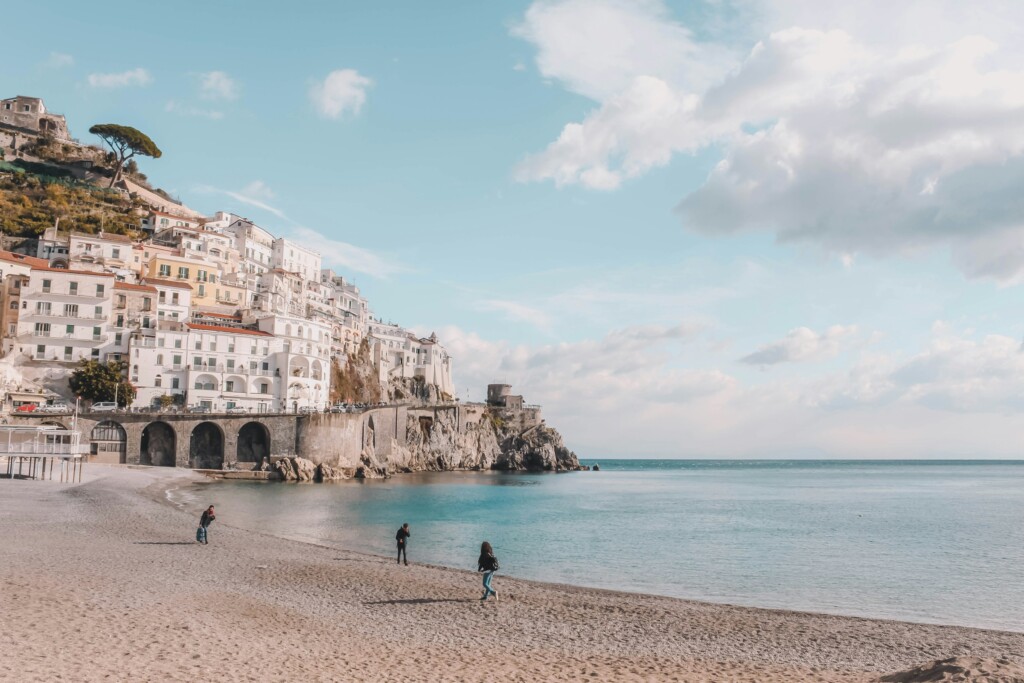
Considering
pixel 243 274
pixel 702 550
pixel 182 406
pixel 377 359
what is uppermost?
pixel 243 274

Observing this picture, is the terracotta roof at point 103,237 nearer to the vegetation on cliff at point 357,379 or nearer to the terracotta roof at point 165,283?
the terracotta roof at point 165,283

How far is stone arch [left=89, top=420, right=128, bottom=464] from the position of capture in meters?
69.1

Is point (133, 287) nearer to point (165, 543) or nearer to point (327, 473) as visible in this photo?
point (327, 473)

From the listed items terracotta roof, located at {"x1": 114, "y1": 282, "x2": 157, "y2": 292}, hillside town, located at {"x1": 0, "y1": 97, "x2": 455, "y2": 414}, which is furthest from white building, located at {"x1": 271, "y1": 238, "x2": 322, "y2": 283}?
terracotta roof, located at {"x1": 114, "y1": 282, "x2": 157, "y2": 292}

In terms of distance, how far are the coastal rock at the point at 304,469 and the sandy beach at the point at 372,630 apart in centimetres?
4799

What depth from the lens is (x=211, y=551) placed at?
26.9m

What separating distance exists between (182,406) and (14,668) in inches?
2818

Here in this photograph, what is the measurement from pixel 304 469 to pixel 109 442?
732 inches

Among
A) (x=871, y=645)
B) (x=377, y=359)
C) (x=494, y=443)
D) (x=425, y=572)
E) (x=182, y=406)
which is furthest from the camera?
(x=494, y=443)

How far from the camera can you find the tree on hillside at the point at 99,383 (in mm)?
72438

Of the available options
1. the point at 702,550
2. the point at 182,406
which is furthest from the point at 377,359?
the point at 702,550

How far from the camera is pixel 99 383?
72.7 metres

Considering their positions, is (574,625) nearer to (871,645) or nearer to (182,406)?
(871,645)

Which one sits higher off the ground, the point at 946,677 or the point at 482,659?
the point at 946,677
